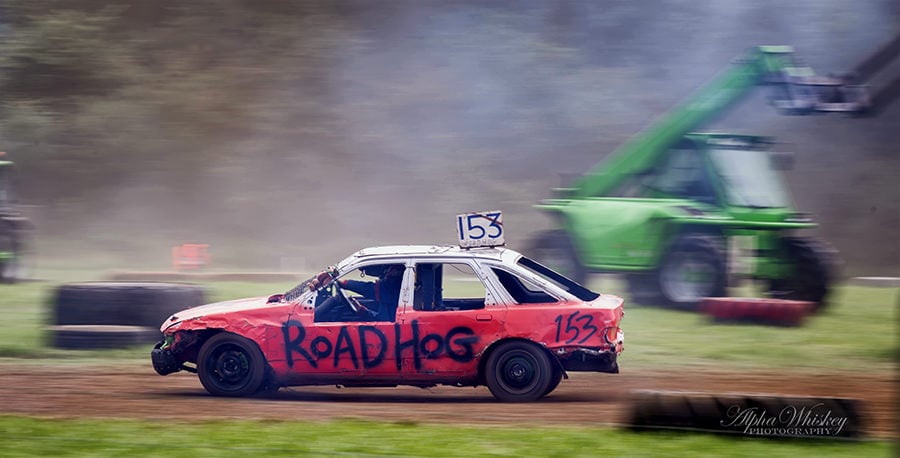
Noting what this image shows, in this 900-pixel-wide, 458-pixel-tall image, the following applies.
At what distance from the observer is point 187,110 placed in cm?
2933

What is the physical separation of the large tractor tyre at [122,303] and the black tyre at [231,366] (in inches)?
113

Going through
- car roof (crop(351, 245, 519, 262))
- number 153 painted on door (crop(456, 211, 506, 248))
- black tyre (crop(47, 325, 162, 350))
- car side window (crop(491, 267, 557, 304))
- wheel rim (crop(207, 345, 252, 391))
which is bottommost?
wheel rim (crop(207, 345, 252, 391))

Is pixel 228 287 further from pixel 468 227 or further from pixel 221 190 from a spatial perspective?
pixel 221 190

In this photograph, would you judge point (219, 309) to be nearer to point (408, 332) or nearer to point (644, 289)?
point (408, 332)

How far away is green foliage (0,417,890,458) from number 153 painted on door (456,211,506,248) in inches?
76.7

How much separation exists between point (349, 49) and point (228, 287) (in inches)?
551

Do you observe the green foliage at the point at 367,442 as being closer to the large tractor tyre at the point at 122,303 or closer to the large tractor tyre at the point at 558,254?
the large tractor tyre at the point at 122,303

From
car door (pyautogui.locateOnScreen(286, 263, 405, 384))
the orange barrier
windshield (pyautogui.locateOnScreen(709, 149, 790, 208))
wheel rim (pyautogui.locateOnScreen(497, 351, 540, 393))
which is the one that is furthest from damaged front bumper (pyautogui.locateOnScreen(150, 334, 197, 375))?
the orange barrier

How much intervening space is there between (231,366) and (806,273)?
333 inches

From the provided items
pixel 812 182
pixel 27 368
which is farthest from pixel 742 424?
pixel 812 182

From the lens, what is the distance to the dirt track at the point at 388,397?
26.4 ft

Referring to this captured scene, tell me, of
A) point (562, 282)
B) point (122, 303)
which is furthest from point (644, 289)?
point (122, 303)

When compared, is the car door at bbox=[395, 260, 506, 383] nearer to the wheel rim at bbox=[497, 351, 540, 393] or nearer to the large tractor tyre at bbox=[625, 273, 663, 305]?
the wheel rim at bbox=[497, 351, 540, 393]

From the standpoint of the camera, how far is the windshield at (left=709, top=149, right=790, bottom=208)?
15227 mm
